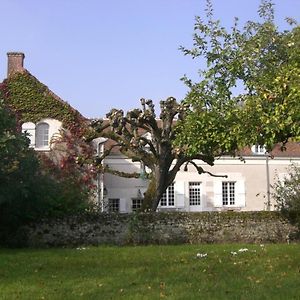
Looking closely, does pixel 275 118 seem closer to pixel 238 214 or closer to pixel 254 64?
pixel 254 64

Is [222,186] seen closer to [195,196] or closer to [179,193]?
[195,196]

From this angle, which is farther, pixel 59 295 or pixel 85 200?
pixel 85 200

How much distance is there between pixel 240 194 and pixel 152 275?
27404mm

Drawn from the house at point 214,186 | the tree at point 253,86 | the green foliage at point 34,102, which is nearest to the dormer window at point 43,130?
the green foliage at point 34,102

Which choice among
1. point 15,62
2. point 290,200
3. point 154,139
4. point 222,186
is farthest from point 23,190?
point 222,186

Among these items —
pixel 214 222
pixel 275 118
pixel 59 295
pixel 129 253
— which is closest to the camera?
pixel 59 295

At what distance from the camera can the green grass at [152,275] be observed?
10406 millimetres

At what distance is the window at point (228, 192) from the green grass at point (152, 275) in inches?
840

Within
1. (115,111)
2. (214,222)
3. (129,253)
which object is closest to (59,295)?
(129,253)

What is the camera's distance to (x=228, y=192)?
3984cm

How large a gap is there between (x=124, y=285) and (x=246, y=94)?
499cm

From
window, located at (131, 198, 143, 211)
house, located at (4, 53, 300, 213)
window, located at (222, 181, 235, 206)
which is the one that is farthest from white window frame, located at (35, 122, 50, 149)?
window, located at (222, 181, 235, 206)

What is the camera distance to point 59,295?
1027 cm

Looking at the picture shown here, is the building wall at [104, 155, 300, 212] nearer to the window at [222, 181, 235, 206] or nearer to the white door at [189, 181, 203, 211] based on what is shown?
the white door at [189, 181, 203, 211]
